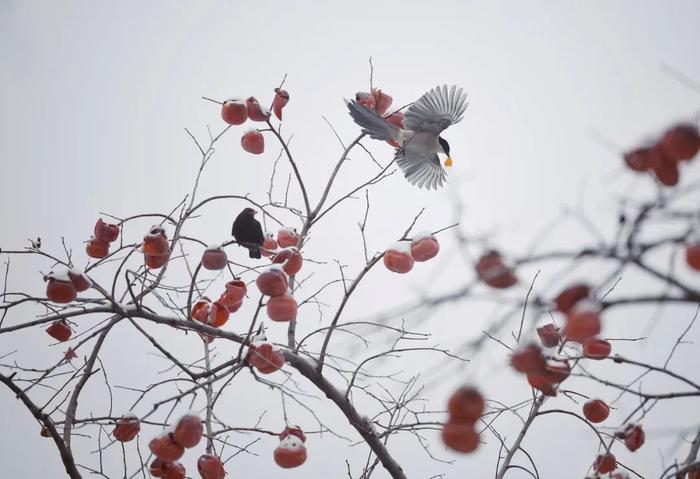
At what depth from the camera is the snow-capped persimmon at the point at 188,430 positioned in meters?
1.33

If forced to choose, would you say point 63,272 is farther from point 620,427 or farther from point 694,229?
point 620,427

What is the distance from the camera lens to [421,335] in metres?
1.77

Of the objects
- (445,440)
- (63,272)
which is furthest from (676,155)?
(63,272)

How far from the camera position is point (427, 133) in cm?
307

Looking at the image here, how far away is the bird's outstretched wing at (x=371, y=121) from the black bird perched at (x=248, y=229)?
912 millimetres

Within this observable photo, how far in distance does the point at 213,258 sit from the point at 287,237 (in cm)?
43

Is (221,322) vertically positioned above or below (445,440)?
above

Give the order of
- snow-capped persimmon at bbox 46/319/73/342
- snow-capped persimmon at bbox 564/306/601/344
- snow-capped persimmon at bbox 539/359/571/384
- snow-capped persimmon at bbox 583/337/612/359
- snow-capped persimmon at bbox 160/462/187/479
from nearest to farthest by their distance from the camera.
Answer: snow-capped persimmon at bbox 564/306/601/344 → snow-capped persimmon at bbox 539/359/571/384 → snow-capped persimmon at bbox 583/337/612/359 → snow-capped persimmon at bbox 160/462/187/479 → snow-capped persimmon at bbox 46/319/73/342

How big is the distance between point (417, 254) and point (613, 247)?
3.64 ft

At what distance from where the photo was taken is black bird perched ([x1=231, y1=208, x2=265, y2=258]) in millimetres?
1857

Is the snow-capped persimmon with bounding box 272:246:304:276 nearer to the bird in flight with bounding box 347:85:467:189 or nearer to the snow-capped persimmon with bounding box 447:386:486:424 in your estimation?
the snow-capped persimmon with bounding box 447:386:486:424

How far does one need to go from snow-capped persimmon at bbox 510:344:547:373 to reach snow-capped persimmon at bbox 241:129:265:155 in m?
1.64

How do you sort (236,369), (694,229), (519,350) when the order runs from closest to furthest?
(694,229), (519,350), (236,369)

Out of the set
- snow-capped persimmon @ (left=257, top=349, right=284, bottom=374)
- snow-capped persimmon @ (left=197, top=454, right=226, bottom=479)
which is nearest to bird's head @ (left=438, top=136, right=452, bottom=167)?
snow-capped persimmon @ (left=257, top=349, right=284, bottom=374)
